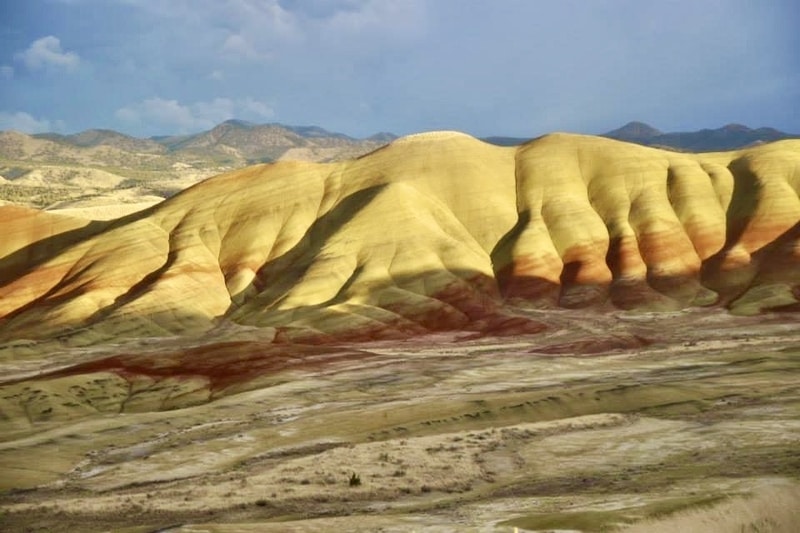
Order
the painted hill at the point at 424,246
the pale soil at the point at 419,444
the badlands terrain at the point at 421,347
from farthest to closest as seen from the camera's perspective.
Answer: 1. the painted hill at the point at 424,246
2. the badlands terrain at the point at 421,347
3. the pale soil at the point at 419,444

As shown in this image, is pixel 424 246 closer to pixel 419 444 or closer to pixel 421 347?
pixel 421 347

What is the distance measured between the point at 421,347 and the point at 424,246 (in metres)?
38.4

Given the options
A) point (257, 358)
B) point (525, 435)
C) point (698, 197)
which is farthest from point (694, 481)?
point (698, 197)

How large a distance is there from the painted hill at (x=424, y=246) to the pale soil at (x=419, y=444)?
35.1 metres

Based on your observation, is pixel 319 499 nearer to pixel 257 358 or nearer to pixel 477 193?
pixel 257 358

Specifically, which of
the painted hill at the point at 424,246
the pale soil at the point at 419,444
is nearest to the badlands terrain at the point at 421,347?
the pale soil at the point at 419,444

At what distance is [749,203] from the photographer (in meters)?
144

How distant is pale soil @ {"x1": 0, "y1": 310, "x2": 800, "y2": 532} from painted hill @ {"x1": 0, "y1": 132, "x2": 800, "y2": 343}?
3507 cm

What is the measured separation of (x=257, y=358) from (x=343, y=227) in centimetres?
5881

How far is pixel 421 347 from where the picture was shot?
4119 inches

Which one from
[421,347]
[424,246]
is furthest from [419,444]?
[424,246]

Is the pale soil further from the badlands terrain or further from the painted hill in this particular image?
the painted hill

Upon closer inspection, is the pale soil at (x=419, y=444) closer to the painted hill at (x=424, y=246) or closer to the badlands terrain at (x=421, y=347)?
the badlands terrain at (x=421, y=347)

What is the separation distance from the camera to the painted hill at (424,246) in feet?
411
